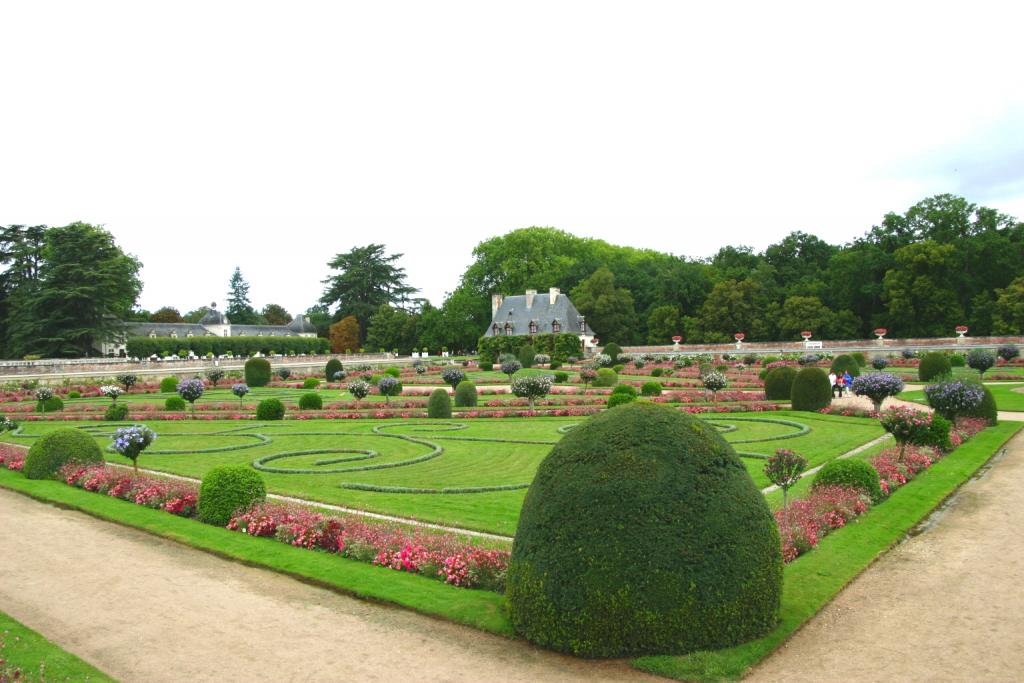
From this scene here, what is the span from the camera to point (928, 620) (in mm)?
7203

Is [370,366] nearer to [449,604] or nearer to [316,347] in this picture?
[316,347]

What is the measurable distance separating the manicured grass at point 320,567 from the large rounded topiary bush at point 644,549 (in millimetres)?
1036

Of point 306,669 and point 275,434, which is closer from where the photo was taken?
point 306,669

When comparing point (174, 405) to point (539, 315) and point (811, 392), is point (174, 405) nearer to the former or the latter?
point (811, 392)

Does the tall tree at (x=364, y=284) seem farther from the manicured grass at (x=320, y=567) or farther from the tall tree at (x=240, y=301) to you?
the manicured grass at (x=320, y=567)

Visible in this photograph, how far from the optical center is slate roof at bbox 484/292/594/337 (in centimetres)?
7031

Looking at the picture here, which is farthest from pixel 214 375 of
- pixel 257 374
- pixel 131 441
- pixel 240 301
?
pixel 240 301

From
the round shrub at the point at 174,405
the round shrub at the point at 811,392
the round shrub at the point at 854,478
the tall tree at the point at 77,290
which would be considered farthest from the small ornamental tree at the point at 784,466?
the tall tree at the point at 77,290

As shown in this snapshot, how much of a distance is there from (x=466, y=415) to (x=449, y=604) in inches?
745

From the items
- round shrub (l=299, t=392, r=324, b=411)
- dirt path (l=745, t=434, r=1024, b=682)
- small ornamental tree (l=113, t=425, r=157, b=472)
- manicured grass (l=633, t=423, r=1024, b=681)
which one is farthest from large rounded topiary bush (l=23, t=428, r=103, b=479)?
dirt path (l=745, t=434, r=1024, b=682)

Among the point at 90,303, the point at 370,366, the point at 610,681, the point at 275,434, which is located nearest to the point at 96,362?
the point at 90,303

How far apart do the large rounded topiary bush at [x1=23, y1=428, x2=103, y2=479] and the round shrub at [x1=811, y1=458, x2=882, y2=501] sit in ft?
46.8

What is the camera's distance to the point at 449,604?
7.71m

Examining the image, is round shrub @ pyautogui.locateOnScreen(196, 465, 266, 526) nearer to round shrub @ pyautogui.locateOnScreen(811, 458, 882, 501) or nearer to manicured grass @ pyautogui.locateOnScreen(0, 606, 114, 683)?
manicured grass @ pyautogui.locateOnScreen(0, 606, 114, 683)
